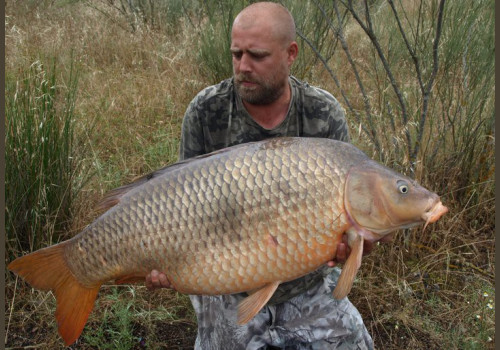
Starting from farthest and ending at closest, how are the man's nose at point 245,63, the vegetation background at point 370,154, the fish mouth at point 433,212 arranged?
the vegetation background at point 370,154
the man's nose at point 245,63
the fish mouth at point 433,212

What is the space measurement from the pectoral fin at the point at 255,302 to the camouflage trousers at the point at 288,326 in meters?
0.46

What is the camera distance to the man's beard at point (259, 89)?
64.9 inches

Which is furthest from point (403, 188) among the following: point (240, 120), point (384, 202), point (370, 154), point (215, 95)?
point (370, 154)

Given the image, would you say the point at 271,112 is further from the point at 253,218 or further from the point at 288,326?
the point at 288,326

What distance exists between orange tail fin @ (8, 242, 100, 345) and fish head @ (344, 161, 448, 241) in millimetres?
728

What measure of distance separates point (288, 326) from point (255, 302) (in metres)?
0.52

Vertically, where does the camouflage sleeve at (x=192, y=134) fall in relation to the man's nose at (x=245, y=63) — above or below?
below

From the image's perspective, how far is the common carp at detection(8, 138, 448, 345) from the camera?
1.22m

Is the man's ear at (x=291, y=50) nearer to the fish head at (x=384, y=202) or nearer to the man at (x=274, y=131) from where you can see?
the man at (x=274, y=131)

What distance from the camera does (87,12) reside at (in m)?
5.65

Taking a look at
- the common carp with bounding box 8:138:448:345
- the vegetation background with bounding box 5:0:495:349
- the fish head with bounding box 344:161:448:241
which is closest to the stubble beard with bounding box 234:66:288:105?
the common carp with bounding box 8:138:448:345

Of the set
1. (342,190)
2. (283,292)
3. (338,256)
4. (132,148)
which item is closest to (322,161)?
(342,190)

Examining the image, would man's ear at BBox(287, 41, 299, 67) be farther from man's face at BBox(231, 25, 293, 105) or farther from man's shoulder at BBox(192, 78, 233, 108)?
man's shoulder at BBox(192, 78, 233, 108)

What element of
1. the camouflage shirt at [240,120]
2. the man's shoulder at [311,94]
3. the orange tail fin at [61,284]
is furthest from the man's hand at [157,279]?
the man's shoulder at [311,94]
